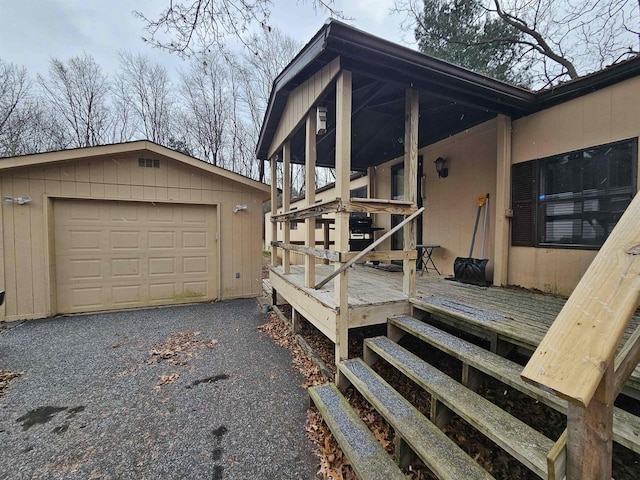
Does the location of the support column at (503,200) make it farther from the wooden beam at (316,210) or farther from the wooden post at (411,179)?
the wooden beam at (316,210)

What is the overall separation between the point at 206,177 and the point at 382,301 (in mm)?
5049

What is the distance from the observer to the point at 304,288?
3.57 meters

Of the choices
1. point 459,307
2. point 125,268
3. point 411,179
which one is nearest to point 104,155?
point 125,268

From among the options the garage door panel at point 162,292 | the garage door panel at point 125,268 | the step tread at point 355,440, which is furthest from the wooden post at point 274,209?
the step tread at point 355,440

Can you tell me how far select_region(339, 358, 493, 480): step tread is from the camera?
1440 millimetres

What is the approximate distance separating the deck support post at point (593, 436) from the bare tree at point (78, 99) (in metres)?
17.6

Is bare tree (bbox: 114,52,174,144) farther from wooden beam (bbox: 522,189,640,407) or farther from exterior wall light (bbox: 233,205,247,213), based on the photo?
wooden beam (bbox: 522,189,640,407)

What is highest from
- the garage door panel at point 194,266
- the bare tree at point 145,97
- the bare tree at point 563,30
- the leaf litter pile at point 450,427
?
the bare tree at point 145,97

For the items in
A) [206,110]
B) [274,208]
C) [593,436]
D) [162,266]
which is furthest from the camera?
[206,110]

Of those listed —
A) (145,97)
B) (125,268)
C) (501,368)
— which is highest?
(145,97)

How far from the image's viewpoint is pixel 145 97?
13.9m

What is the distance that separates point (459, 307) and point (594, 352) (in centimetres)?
225

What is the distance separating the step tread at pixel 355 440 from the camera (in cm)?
165

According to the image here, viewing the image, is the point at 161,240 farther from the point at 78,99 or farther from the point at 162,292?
the point at 78,99
